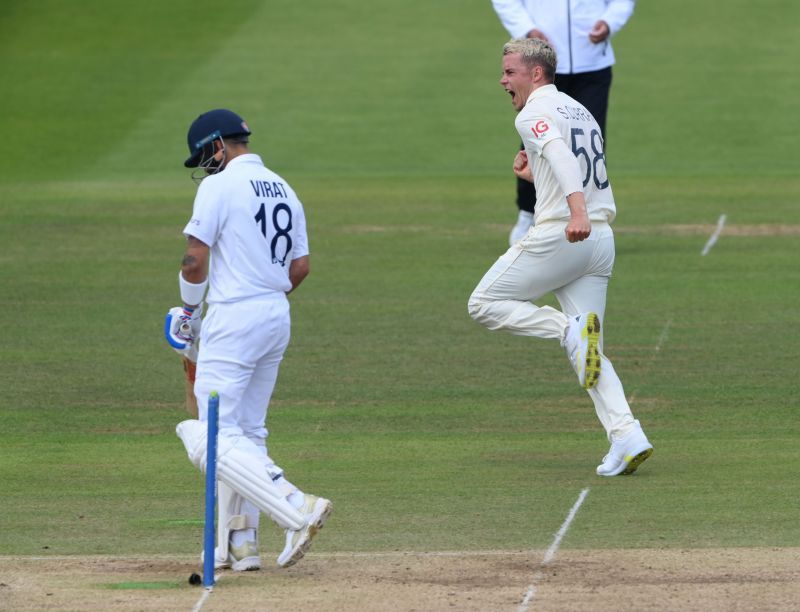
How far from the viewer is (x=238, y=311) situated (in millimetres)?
7492

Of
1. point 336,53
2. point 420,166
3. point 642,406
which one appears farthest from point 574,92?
point 336,53

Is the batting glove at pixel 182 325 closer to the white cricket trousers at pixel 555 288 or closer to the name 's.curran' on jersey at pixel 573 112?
the white cricket trousers at pixel 555 288

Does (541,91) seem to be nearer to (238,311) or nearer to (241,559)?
(238,311)

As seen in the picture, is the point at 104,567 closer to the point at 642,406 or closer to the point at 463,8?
the point at 642,406

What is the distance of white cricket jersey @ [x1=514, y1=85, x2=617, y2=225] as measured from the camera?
358 inches

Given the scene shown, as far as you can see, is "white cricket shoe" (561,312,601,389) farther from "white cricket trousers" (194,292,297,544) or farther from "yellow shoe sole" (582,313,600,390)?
"white cricket trousers" (194,292,297,544)

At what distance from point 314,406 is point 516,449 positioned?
1.69 metres

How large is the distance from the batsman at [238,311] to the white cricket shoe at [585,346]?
199 centimetres

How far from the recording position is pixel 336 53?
28094mm

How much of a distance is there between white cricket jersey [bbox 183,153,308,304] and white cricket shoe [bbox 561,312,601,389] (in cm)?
207

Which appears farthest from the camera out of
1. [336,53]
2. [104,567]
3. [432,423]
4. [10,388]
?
[336,53]

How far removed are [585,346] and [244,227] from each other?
238cm

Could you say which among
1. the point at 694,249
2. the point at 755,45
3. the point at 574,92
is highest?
the point at 574,92

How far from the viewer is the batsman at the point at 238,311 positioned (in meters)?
7.32
